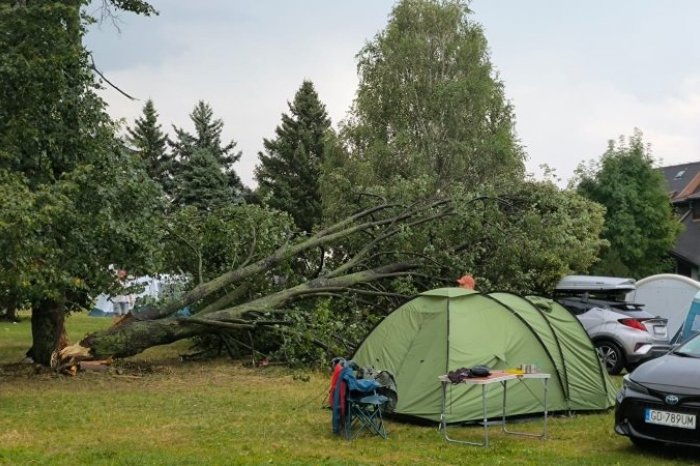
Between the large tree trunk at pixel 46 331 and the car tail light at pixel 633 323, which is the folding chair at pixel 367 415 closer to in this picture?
the large tree trunk at pixel 46 331

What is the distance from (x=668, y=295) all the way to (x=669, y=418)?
12587 mm

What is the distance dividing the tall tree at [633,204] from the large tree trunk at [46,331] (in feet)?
77.8

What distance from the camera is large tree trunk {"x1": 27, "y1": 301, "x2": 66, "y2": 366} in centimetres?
1330

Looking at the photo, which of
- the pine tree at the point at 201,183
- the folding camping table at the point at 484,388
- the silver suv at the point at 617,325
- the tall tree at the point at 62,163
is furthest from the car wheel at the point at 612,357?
the pine tree at the point at 201,183

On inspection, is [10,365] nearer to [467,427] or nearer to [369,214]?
[369,214]

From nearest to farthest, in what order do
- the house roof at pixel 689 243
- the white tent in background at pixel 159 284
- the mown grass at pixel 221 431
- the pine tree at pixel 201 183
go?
1. the mown grass at pixel 221 431
2. the white tent in background at pixel 159 284
3. the pine tree at pixel 201 183
4. the house roof at pixel 689 243

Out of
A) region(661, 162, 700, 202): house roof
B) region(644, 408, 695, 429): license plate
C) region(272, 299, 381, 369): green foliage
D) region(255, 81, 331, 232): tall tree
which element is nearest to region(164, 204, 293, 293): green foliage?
region(272, 299, 381, 369): green foliage

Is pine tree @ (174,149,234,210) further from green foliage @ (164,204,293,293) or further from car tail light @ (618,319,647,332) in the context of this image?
car tail light @ (618,319,647,332)

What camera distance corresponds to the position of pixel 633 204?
3253cm

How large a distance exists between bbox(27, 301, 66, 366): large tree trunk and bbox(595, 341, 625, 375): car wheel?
937cm

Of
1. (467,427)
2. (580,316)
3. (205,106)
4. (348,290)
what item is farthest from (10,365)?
(205,106)

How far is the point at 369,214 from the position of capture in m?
16.6

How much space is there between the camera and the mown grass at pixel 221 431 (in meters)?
7.14

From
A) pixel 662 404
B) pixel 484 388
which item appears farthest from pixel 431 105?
pixel 662 404
